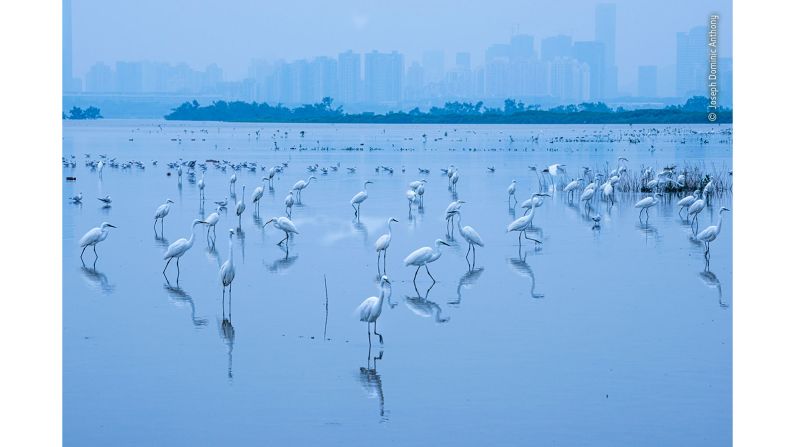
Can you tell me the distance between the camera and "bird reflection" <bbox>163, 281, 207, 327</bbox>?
9348 mm

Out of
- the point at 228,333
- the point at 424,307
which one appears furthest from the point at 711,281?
the point at 228,333

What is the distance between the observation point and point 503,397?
729 cm

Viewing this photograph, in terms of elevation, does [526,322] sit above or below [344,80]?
below

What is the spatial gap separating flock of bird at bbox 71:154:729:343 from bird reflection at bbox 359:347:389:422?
47 cm

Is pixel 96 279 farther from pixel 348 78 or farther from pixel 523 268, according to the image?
pixel 348 78

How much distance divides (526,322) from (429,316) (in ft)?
2.82

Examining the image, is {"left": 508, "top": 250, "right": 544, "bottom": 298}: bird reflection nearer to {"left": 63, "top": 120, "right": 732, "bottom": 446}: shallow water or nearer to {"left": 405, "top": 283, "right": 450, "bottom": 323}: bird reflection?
{"left": 63, "top": 120, "right": 732, "bottom": 446}: shallow water

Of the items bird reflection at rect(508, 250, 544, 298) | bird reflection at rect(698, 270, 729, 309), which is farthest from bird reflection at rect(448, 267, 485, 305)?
bird reflection at rect(698, 270, 729, 309)

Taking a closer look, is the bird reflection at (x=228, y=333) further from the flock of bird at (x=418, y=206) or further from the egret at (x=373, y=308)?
the egret at (x=373, y=308)

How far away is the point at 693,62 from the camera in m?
9.93

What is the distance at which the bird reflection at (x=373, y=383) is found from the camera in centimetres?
712

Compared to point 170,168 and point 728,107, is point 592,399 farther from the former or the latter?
point 170,168
